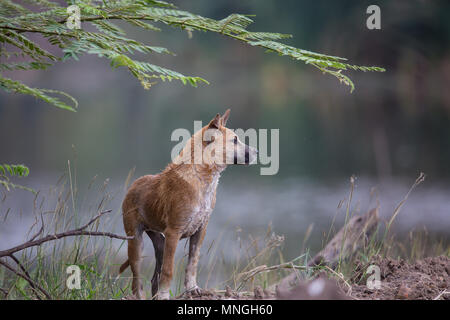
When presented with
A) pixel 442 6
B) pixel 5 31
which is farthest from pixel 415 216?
pixel 442 6

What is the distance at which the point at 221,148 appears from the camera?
3900 mm

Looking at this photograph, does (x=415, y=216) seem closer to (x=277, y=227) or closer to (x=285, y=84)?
(x=277, y=227)

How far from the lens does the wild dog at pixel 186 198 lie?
3.83 metres

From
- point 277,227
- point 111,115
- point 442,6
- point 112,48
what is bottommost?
point 277,227

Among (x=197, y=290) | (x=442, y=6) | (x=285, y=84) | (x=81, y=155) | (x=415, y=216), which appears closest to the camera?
(x=197, y=290)

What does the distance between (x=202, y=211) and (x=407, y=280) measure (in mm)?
1734

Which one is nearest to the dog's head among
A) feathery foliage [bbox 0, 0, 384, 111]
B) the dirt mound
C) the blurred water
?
feathery foliage [bbox 0, 0, 384, 111]

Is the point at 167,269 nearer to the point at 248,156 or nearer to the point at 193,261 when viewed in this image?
the point at 193,261

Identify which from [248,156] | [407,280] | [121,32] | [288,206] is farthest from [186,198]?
[288,206]

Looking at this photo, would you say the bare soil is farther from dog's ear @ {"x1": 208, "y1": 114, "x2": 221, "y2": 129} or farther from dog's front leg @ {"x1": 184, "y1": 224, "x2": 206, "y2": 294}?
dog's ear @ {"x1": 208, "y1": 114, "x2": 221, "y2": 129}

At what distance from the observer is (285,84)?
4172cm

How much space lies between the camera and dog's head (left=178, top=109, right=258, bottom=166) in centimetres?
389

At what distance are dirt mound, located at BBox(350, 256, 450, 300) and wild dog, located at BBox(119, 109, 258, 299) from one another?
48.9 inches

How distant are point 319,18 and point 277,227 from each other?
29152mm
